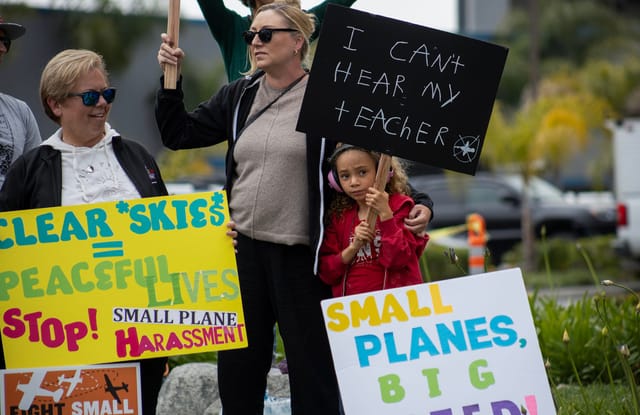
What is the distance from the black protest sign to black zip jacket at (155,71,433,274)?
16 cm

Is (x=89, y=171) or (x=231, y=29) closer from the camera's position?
(x=89, y=171)

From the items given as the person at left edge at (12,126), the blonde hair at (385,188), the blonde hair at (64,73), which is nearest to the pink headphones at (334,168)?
the blonde hair at (385,188)

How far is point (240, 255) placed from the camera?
4414 millimetres

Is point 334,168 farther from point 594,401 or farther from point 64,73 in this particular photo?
point 594,401

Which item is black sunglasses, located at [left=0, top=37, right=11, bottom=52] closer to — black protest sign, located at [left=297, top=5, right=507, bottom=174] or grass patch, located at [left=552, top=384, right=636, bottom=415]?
black protest sign, located at [left=297, top=5, right=507, bottom=174]

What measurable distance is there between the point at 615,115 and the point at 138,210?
66.8ft

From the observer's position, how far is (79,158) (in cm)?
418

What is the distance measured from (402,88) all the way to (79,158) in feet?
4.33

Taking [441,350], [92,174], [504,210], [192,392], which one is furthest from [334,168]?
[504,210]

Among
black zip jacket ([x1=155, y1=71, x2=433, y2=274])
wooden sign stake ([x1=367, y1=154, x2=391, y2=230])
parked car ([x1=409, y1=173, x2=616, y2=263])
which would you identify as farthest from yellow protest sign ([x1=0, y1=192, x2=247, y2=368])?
parked car ([x1=409, y1=173, x2=616, y2=263])

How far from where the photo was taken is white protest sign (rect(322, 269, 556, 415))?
4.09 metres

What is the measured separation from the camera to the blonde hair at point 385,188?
4363 mm

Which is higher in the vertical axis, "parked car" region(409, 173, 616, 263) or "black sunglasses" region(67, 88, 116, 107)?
"parked car" region(409, 173, 616, 263)

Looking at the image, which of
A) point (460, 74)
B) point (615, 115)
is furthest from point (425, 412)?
point (615, 115)
